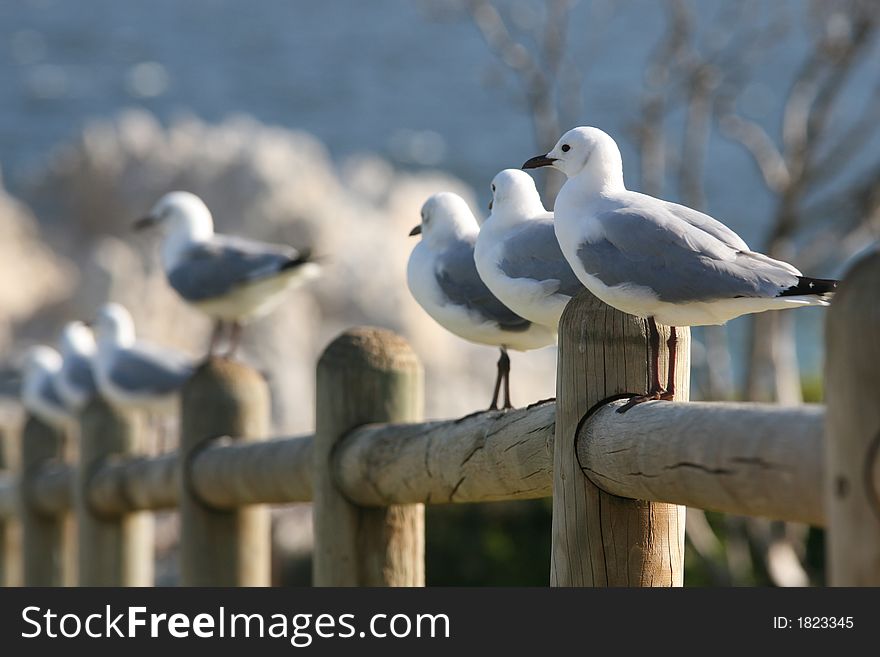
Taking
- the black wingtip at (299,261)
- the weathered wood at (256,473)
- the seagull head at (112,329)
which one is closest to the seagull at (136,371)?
the seagull head at (112,329)

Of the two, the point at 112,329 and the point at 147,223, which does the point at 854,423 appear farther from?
the point at 112,329

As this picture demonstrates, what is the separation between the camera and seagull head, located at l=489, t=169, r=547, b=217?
3.21 metres

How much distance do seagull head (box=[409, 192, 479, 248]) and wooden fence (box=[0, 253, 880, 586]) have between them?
0.42 meters

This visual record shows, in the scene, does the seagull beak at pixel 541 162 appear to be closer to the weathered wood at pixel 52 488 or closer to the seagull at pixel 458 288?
the seagull at pixel 458 288

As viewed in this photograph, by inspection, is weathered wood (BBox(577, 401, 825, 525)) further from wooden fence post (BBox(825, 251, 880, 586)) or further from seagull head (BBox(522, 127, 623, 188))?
seagull head (BBox(522, 127, 623, 188))

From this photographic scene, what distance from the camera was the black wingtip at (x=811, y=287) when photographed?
227 centimetres

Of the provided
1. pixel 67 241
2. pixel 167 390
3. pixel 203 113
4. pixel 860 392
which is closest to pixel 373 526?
pixel 860 392

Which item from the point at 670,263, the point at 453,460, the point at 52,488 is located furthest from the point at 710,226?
the point at 52,488

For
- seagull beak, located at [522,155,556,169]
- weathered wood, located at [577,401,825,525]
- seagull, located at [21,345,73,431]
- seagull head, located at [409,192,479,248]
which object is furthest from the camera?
seagull, located at [21,345,73,431]

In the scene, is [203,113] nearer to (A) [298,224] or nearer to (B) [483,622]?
(A) [298,224]

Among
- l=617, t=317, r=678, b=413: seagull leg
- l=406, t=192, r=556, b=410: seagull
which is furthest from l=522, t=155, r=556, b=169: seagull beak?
l=617, t=317, r=678, b=413: seagull leg

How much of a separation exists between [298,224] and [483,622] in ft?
32.6

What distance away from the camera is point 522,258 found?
120 inches

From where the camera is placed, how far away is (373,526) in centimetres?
329
